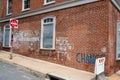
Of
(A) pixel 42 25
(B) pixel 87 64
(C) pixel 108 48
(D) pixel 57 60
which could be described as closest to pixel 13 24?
(A) pixel 42 25

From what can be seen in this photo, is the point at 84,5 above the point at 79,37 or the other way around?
above

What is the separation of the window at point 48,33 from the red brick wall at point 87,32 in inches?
15.4

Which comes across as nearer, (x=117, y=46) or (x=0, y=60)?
(x=117, y=46)

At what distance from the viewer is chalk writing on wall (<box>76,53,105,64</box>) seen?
32.3 ft

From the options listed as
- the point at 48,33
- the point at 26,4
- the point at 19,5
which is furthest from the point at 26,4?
the point at 48,33

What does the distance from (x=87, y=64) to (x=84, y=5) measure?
3.56 meters

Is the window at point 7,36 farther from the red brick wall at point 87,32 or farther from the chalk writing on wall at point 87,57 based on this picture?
the chalk writing on wall at point 87,57

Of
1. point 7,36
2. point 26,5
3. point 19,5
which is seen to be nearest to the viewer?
point 26,5

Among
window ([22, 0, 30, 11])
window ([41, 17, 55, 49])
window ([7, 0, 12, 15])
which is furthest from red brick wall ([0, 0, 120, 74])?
window ([7, 0, 12, 15])

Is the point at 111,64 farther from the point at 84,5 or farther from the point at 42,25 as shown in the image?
the point at 42,25

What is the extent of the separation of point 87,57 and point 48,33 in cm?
388

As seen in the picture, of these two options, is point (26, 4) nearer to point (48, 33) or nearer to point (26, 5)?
point (26, 5)

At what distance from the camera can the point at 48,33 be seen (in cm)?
1278

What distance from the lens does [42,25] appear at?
13.2 m
